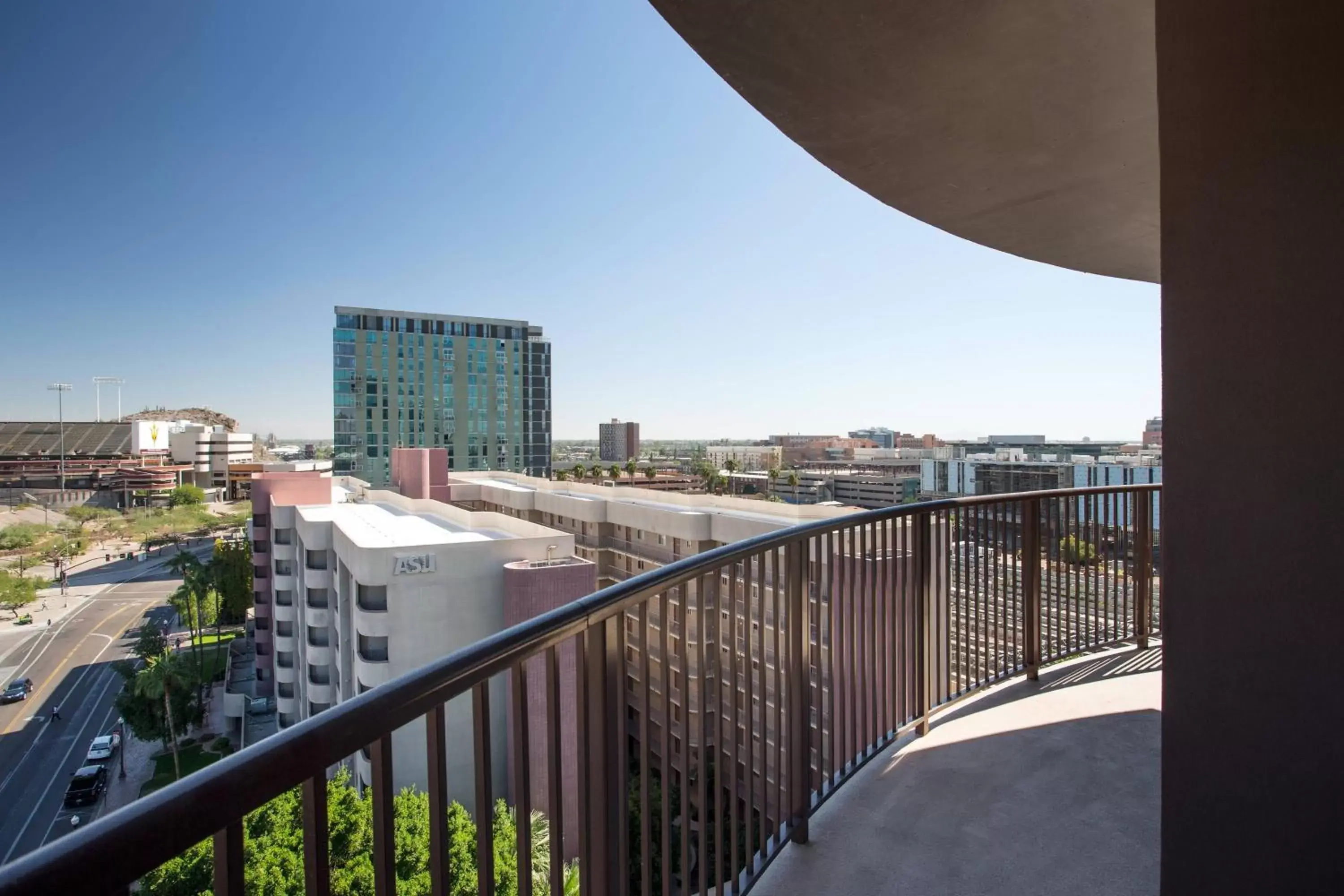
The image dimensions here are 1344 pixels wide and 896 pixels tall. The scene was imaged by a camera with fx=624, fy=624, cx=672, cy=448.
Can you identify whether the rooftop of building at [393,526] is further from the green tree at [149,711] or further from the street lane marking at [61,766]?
the street lane marking at [61,766]

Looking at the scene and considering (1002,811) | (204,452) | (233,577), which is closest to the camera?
(1002,811)

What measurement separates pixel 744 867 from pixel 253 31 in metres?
37.7

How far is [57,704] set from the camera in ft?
94.0

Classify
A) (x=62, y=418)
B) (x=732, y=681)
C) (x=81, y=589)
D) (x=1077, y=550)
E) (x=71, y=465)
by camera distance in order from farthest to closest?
(x=71, y=465), (x=62, y=418), (x=81, y=589), (x=1077, y=550), (x=732, y=681)

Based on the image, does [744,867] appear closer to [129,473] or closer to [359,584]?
[359,584]

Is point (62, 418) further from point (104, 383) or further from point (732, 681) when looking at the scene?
point (732, 681)

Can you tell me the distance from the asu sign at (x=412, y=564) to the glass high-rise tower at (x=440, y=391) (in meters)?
46.8

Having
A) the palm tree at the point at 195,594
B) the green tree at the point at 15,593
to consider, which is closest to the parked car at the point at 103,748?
the palm tree at the point at 195,594

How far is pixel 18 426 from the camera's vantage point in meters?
71.3

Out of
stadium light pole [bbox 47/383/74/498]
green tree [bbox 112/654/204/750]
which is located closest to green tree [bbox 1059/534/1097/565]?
green tree [bbox 112/654/204/750]

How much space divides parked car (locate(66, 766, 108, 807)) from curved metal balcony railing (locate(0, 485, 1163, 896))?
29861 millimetres

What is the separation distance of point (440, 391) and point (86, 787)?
4293 cm

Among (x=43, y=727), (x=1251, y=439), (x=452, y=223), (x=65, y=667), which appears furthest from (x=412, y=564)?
(x=452, y=223)

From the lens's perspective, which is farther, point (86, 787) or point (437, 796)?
point (86, 787)
